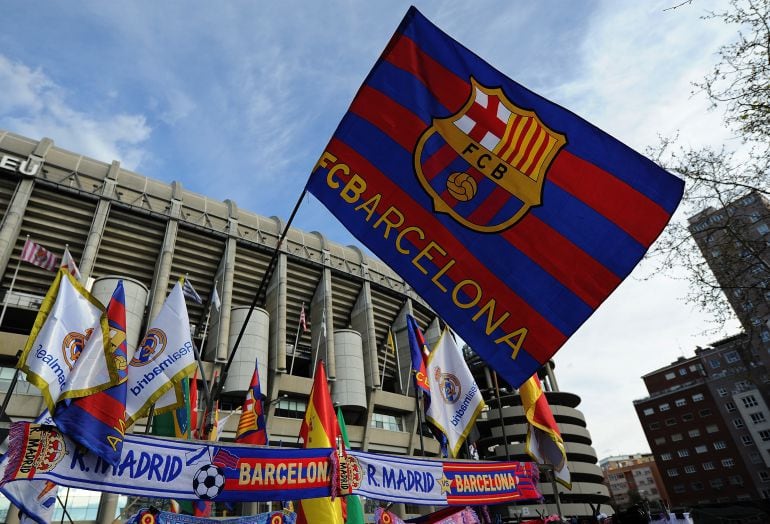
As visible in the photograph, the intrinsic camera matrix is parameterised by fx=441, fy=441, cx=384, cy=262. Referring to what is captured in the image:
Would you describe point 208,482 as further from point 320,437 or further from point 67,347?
point 67,347

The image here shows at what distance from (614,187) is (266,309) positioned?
120 feet

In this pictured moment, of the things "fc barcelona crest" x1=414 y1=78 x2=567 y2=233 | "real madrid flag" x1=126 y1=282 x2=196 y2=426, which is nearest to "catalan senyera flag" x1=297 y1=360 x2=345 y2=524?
"real madrid flag" x1=126 y1=282 x2=196 y2=426

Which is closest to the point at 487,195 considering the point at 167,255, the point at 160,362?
the point at 160,362

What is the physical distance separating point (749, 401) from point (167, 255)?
269 feet

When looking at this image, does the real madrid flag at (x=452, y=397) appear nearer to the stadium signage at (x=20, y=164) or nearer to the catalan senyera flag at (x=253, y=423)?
the catalan senyera flag at (x=253, y=423)

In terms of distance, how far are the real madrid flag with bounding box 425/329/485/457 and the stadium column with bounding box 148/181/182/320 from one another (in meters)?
23.8

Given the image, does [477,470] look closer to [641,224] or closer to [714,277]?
[641,224]

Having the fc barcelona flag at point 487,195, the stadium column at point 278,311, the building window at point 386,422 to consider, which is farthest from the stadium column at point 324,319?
the fc barcelona flag at point 487,195

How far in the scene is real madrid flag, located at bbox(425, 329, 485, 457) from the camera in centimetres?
1278

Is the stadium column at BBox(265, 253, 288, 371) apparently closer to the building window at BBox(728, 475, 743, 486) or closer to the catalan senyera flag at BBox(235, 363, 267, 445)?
the catalan senyera flag at BBox(235, 363, 267, 445)

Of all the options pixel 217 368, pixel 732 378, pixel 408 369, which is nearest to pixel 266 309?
pixel 217 368

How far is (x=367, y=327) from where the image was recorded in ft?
138

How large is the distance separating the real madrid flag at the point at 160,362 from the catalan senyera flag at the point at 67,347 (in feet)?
5.72

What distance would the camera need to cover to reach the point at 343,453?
8727 millimetres
